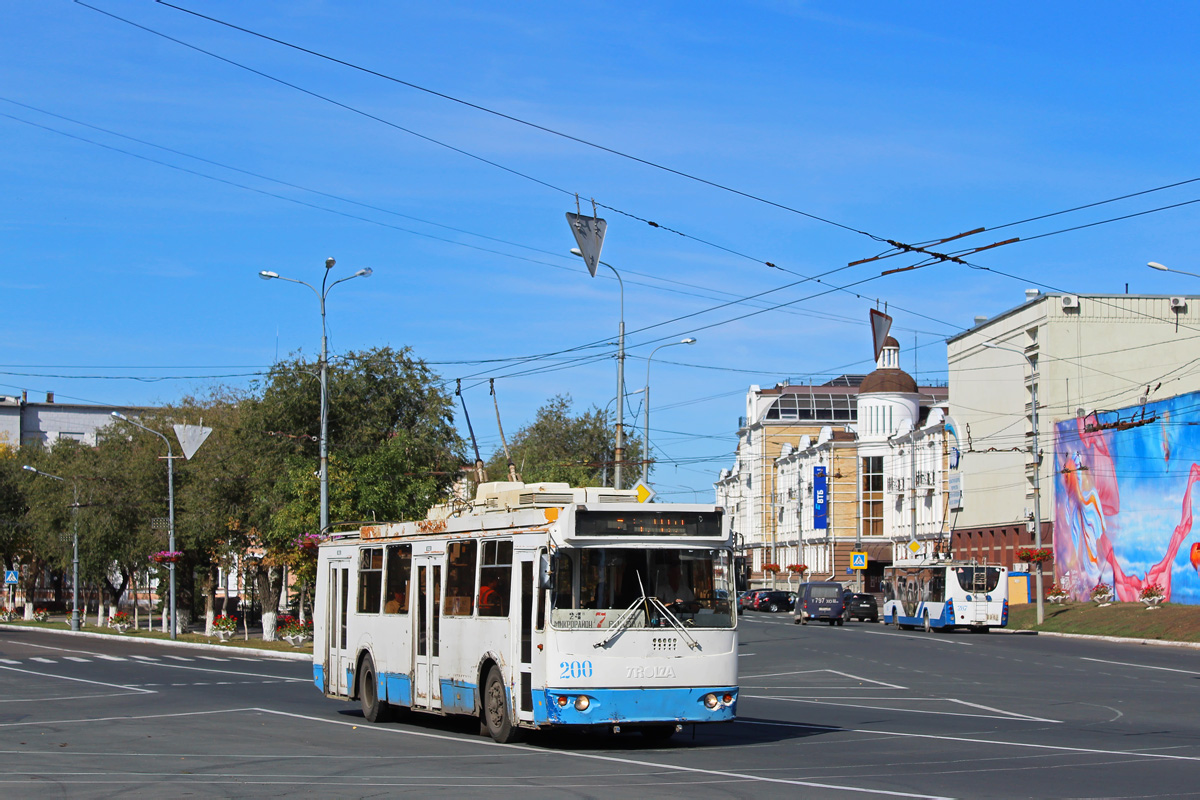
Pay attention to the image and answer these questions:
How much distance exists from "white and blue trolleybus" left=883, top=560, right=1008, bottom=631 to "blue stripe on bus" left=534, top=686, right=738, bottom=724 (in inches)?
1545

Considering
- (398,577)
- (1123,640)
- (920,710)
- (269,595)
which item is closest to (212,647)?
(269,595)

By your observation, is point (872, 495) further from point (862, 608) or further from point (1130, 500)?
point (1130, 500)

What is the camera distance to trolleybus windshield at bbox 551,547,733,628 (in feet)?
46.5

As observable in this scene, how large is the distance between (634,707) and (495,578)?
2296 millimetres

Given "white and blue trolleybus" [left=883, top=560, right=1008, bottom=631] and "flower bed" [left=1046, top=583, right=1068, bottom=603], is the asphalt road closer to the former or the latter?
"white and blue trolleybus" [left=883, top=560, right=1008, bottom=631]

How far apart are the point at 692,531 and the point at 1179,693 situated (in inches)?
492

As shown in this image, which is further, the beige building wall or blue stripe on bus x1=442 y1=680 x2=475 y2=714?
the beige building wall

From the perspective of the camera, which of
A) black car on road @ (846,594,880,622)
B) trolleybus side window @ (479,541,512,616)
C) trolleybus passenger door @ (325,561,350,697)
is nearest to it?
trolleybus side window @ (479,541,512,616)

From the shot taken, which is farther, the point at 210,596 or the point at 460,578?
the point at 210,596

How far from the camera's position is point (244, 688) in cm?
2564

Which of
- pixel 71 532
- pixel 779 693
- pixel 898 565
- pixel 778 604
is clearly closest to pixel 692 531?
pixel 779 693

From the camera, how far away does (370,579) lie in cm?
1873

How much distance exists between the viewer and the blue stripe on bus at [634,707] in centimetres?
1388

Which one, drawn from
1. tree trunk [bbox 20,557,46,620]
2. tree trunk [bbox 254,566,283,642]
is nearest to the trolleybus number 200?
tree trunk [bbox 254,566,283,642]
